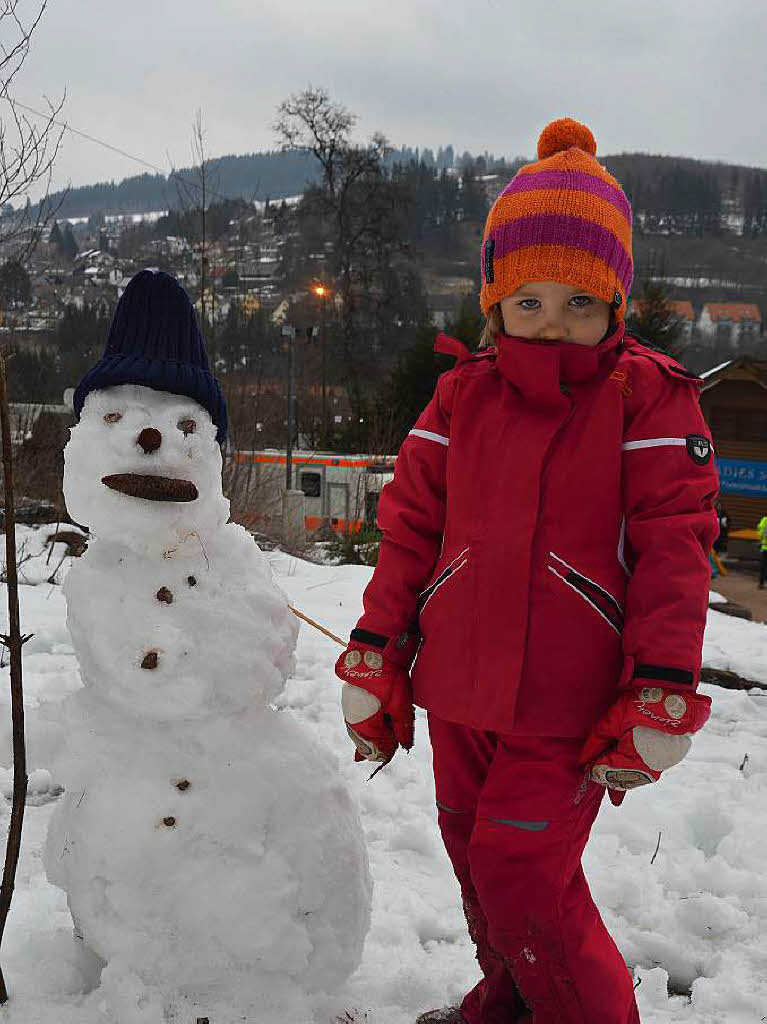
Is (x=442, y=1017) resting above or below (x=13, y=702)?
below

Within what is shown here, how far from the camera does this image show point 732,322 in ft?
208

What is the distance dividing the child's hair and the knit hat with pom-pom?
34 mm

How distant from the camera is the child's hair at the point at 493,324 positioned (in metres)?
1.76

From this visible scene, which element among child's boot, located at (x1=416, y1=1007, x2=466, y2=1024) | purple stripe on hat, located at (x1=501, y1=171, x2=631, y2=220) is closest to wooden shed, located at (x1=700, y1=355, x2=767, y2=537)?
purple stripe on hat, located at (x1=501, y1=171, x2=631, y2=220)

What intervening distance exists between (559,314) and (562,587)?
21.7 inches

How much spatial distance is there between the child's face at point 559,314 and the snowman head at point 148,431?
77 centimetres

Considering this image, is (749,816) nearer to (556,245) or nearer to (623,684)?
(623,684)

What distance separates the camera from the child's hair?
5.77 ft

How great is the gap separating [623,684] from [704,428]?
0.52 meters

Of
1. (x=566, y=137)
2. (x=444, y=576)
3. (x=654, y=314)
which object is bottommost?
(x=444, y=576)

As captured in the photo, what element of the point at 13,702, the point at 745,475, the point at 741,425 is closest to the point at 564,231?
the point at 13,702

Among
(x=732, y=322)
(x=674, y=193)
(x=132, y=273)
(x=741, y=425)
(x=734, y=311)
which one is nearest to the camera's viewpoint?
(x=132, y=273)

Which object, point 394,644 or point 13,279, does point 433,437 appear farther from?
point 13,279

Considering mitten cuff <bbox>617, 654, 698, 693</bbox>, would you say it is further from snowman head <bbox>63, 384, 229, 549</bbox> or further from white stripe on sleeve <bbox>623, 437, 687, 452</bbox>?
snowman head <bbox>63, 384, 229, 549</bbox>
